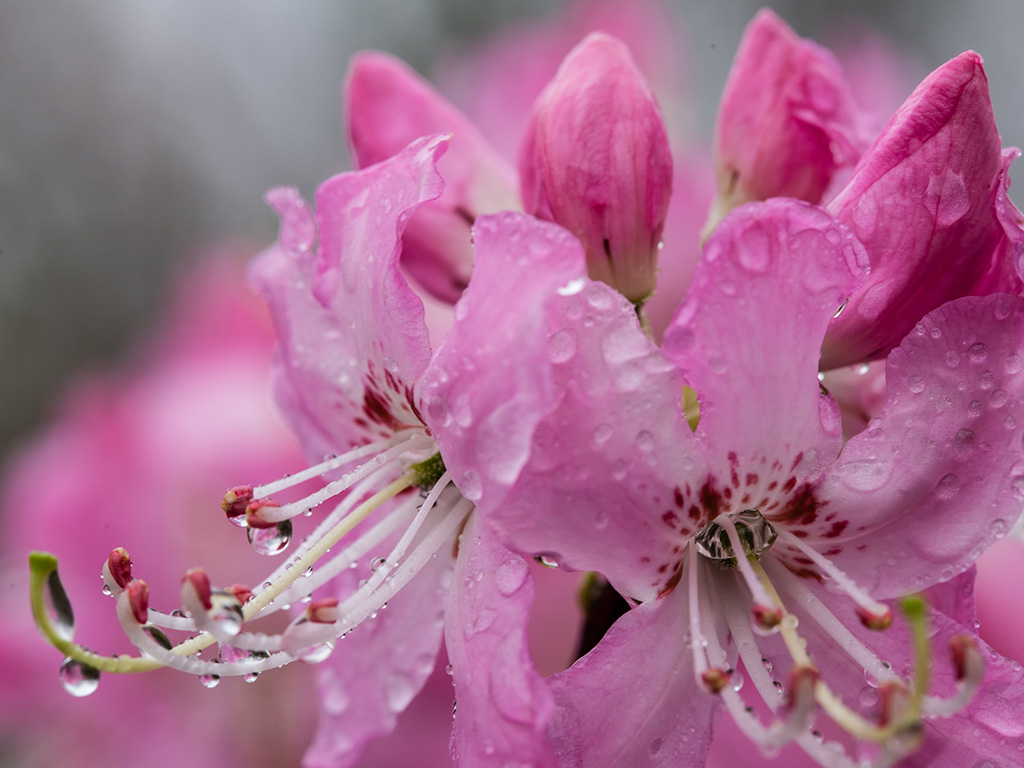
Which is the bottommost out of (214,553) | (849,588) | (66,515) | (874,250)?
(214,553)

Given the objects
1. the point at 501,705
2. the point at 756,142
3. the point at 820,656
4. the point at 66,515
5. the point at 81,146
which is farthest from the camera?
the point at 81,146

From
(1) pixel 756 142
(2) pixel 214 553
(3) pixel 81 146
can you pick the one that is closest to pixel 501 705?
(1) pixel 756 142

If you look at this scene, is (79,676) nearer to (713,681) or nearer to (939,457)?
(713,681)

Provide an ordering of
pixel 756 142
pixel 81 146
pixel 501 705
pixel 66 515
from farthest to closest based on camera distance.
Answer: pixel 81 146 → pixel 66 515 → pixel 756 142 → pixel 501 705

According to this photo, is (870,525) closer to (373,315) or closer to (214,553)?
(373,315)

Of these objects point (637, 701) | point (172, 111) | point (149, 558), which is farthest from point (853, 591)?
point (172, 111)

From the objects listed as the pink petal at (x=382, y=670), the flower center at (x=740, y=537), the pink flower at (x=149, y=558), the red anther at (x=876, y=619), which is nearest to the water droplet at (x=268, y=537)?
the pink petal at (x=382, y=670)
